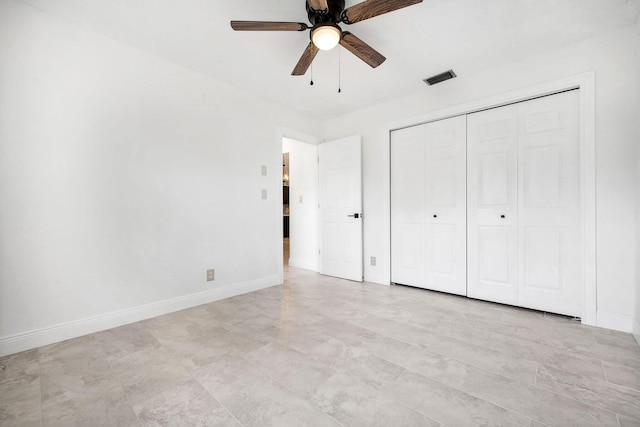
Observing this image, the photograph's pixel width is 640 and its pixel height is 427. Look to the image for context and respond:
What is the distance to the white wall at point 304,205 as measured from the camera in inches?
185

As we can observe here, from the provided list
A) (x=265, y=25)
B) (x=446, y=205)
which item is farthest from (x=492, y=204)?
(x=265, y=25)

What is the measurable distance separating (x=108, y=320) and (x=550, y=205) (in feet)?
13.5

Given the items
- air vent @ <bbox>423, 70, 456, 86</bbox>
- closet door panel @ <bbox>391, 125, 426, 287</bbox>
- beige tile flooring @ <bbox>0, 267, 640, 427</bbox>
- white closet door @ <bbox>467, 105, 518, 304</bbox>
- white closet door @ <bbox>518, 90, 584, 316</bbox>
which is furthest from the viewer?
closet door panel @ <bbox>391, 125, 426, 287</bbox>

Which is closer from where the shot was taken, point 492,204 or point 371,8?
point 371,8

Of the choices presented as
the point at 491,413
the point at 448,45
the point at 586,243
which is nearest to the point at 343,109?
the point at 448,45

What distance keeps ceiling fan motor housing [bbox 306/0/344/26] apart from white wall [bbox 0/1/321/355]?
5.58ft

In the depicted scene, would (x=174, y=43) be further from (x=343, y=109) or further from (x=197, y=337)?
(x=197, y=337)

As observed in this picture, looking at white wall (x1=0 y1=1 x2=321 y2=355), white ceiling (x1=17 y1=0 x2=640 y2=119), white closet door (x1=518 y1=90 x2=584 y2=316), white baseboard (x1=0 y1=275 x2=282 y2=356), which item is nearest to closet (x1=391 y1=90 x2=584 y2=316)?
white closet door (x1=518 y1=90 x2=584 y2=316)

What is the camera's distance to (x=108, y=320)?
2.35m

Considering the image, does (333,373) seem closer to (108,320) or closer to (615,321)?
(108,320)

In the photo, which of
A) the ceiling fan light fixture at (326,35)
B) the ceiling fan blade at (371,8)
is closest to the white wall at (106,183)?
the ceiling fan light fixture at (326,35)

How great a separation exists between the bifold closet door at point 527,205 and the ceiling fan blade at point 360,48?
1525mm

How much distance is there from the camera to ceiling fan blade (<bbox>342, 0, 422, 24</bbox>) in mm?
1618

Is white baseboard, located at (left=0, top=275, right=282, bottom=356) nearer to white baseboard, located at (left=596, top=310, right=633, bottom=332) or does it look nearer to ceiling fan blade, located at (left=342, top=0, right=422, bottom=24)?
ceiling fan blade, located at (left=342, top=0, right=422, bottom=24)
